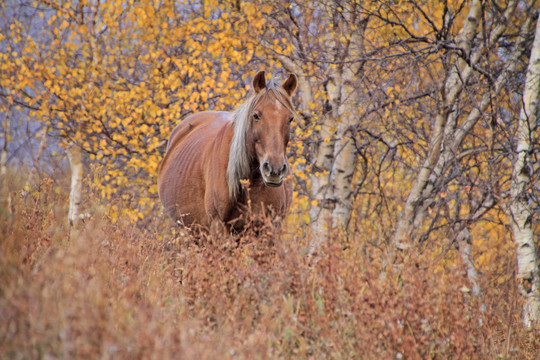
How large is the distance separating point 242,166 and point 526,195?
2.89 meters

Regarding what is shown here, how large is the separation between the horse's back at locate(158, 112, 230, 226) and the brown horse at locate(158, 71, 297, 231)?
0.04ft

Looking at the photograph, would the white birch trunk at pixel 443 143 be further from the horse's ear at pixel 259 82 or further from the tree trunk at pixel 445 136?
the horse's ear at pixel 259 82

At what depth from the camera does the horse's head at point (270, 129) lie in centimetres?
438

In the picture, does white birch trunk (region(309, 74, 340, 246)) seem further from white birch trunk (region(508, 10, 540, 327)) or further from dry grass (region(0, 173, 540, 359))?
dry grass (region(0, 173, 540, 359))

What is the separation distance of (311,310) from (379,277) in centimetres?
66

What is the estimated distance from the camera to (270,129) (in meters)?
4.50

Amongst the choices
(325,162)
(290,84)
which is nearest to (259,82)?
(290,84)

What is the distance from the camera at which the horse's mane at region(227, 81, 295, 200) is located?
4699 millimetres

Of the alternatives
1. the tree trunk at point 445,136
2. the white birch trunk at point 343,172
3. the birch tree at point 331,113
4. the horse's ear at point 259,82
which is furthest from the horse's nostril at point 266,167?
the white birch trunk at point 343,172

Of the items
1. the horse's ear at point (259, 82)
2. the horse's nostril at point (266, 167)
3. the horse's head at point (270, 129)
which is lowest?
the horse's nostril at point (266, 167)

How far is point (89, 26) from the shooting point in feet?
35.8

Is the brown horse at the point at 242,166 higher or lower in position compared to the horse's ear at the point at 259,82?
lower

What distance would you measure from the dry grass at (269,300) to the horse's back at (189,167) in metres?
1.68

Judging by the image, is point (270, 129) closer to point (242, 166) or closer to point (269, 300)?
point (242, 166)
